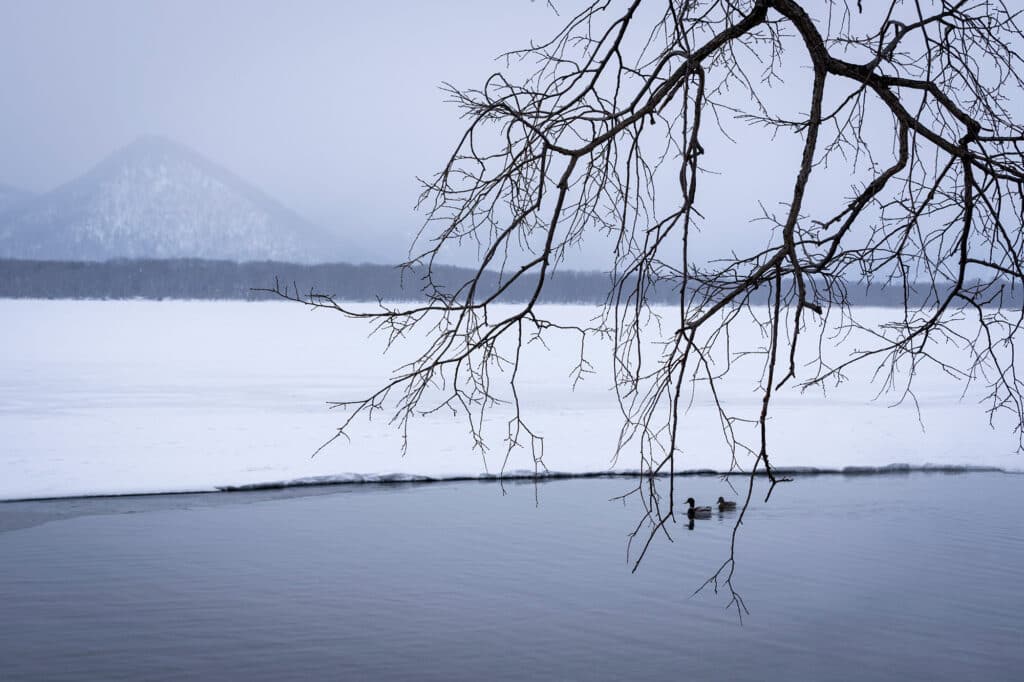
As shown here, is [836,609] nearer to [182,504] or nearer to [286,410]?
[182,504]

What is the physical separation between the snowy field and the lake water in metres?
1.10

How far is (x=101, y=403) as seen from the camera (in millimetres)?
16531

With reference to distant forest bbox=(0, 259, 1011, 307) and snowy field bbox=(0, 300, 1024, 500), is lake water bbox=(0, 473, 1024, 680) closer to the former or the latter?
snowy field bbox=(0, 300, 1024, 500)

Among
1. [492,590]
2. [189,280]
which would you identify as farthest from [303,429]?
[189,280]

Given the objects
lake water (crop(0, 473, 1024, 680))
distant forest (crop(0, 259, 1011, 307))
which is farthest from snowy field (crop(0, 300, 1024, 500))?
distant forest (crop(0, 259, 1011, 307))

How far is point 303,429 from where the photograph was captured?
1420 centimetres

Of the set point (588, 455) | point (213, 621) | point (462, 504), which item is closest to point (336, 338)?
point (588, 455)

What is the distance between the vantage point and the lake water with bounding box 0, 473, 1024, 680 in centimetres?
591

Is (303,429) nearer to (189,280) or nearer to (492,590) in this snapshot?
(492,590)

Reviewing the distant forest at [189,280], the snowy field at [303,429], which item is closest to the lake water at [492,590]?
the snowy field at [303,429]

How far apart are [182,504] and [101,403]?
7397mm

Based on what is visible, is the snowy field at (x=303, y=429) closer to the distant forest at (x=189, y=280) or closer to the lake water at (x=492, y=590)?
the lake water at (x=492, y=590)

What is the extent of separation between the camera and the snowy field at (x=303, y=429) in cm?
1152

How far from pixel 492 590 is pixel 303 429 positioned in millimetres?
7474
